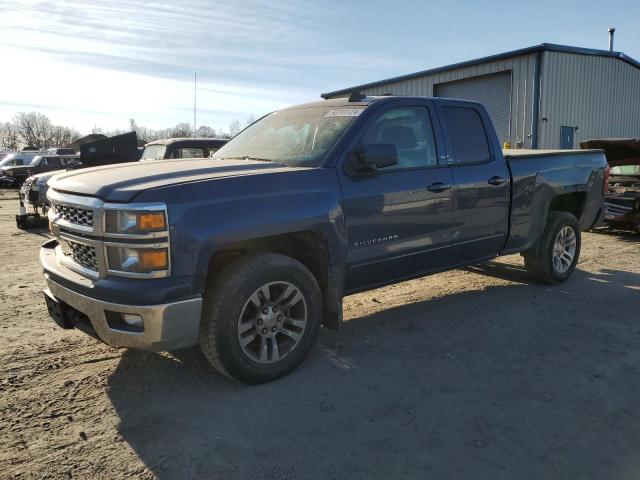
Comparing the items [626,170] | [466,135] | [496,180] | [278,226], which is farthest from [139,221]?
[626,170]

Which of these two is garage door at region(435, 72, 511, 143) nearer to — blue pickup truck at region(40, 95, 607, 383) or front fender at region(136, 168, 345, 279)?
blue pickup truck at region(40, 95, 607, 383)

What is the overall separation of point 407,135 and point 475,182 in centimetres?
89

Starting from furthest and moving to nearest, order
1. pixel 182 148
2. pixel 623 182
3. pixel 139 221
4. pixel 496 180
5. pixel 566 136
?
pixel 566 136 < pixel 623 182 < pixel 182 148 < pixel 496 180 < pixel 139 221

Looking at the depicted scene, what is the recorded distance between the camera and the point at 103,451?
113 inches

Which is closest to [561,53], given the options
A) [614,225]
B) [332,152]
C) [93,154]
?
[614,225]

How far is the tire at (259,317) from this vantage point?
11.1ft

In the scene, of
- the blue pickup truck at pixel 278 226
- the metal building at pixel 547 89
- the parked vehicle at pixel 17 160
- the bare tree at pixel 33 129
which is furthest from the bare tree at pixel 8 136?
the blue pickup truck at pixel 278 226

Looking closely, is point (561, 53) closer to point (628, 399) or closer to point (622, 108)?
point (622, 108)

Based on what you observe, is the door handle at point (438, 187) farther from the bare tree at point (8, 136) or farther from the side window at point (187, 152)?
the bare tree at point (8, 136)

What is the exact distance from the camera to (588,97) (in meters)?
19.8

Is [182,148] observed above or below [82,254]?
above

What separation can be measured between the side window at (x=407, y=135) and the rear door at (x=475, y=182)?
0.24m

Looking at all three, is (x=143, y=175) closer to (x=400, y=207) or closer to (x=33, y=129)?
Answer: (x=400, y=207)

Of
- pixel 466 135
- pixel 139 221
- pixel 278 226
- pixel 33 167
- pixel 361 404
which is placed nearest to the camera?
pixel 139 221
